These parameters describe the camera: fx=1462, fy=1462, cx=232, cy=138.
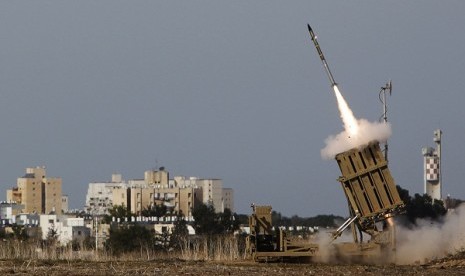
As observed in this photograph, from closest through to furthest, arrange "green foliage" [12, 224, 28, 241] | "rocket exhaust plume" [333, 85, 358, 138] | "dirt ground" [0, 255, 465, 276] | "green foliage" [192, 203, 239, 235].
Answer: "dirt ground" [0, 255, 465, 276]
"rocket exhaust plume" [333, 85, 358, 138]
"green foliage" [12, 224, 28, 241]
"green foliage" [192, 203, 239, 235]

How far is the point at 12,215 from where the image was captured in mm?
190125

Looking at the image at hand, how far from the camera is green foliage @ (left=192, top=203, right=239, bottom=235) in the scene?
97188mm

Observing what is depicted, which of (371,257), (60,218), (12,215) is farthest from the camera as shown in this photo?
(12,215)

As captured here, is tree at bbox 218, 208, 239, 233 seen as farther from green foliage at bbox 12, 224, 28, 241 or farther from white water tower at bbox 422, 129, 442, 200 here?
white water tower at bbox 422, 129, 442, 200

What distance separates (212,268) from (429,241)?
11199 mm

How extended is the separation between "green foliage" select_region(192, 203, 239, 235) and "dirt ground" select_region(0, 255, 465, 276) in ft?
161

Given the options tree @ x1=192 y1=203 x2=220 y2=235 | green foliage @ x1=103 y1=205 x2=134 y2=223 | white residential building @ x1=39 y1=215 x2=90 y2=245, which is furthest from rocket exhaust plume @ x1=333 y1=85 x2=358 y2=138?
green foliage @ x1=103 y1=205 x2=134 y2=223

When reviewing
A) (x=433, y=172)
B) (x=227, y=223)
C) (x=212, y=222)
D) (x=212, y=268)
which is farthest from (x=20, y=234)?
(x=212, y=268)

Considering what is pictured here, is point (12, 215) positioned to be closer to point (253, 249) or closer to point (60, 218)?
point (60, 218)

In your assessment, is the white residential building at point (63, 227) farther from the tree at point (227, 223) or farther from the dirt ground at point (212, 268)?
the dirt ground at point (212, 268)

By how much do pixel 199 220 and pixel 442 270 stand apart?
66353 mm

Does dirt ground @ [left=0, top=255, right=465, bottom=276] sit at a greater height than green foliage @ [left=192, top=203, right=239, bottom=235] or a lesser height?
lesser

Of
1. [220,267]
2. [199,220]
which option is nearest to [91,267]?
[220,267]

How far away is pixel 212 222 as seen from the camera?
343ft
